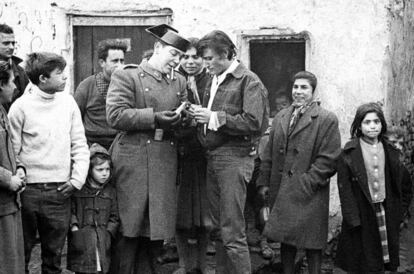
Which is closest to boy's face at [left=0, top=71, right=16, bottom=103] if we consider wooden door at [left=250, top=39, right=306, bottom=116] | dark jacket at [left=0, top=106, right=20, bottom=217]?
dark jacket at [left=0, top=106, right=20, bottom=217]

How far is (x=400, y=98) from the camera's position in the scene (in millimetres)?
8227

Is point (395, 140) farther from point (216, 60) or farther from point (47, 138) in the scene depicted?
point (47, 138)


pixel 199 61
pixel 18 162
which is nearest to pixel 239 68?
pixel 199 61

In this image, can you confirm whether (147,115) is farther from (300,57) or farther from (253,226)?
(300,57)

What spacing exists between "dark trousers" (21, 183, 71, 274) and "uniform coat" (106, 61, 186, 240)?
0.46 metres

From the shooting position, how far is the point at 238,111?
536 centimetres

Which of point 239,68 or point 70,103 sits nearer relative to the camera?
point 70,103

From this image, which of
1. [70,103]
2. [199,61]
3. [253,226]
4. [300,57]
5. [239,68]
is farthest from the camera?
[300,57]

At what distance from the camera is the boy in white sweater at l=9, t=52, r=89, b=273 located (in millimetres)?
4836

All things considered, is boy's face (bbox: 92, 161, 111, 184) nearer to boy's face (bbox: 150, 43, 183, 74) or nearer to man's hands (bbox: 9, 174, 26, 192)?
man's hands (bbox: 9, 174, 26, 192)

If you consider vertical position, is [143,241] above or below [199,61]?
below

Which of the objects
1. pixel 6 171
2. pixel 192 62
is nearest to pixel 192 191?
pixel 192 62

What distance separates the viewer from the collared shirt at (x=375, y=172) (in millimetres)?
5293

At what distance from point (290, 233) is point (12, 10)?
164 inches
